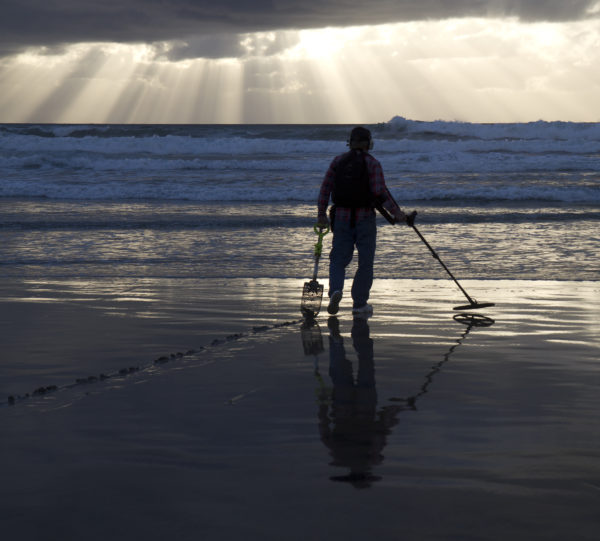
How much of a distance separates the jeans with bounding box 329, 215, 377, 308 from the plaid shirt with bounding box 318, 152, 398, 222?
0.22 feet

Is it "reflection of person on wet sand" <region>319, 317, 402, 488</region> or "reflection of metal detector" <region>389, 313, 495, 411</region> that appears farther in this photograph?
"reflection of metal detector" <region>389, 313, 495, 411</region>

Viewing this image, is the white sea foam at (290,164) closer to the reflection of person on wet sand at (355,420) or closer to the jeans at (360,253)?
the jeans at (360,253)

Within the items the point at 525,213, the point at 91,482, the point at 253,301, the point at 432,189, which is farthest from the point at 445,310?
the point at 432,189

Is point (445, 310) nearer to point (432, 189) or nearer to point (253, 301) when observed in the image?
point (253, 301)

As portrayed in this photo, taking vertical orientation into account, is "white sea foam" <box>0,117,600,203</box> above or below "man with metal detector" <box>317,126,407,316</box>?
below

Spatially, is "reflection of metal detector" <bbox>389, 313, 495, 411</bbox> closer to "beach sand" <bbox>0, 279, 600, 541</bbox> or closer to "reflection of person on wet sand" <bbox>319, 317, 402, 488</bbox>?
"beach sand" <bbox>0, 279, 600, 541</bbox>

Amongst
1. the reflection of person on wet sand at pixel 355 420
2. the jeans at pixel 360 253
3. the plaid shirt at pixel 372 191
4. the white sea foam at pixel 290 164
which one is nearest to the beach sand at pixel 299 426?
the reflection of person on wet sand at pixel 355 420

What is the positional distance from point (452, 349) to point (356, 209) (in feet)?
6.80

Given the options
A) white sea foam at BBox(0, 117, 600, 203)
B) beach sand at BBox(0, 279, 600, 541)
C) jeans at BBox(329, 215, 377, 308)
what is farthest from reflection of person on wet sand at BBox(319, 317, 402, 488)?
white sea foam at BBox(0, 117, 600, 203)

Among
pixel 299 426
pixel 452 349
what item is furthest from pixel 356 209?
pixel 299 426

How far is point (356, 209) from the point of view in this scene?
25.5 feet

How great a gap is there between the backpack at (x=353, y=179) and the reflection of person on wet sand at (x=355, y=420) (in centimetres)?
200

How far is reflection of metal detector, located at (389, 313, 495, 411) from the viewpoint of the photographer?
15.5 feet

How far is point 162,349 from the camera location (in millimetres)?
6152
